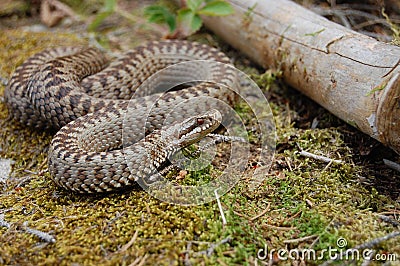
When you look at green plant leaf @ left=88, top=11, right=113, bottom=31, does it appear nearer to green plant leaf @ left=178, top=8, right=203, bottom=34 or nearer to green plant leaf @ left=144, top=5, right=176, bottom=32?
green plant leaf @ left=144, top=5, right=176, bottom=32

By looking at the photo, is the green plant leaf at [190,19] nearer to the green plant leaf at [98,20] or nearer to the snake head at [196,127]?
the green plant leaf at [98,20]

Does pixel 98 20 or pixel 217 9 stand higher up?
pixel 217 9

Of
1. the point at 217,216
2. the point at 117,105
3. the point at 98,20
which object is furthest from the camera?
the point at 98,20

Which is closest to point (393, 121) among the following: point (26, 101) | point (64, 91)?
point (64, 91)

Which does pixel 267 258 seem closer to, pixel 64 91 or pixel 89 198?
pixel 89 198

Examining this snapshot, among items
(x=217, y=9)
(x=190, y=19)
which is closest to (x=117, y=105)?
(x=190, y=19)

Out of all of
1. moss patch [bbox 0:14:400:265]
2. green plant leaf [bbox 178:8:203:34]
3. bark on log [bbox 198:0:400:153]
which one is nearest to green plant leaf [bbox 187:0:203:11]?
green plant leaf [bbox 178:8:203:34]

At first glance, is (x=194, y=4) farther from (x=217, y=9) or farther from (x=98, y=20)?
(x=98, y=20)
